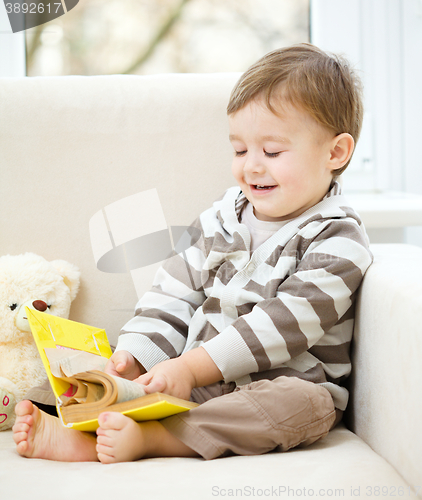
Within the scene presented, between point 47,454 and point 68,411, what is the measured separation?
0.21ft

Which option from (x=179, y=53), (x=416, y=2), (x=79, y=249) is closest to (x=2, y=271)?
(x=79, y=249)

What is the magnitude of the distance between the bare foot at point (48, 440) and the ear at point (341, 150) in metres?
0.57

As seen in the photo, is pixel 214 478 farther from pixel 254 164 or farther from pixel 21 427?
pixel 254 164

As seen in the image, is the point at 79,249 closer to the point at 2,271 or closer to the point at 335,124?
the point at 2,271

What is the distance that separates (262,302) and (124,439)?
0.28 meters

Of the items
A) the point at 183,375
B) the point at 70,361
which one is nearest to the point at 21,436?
the point at 70,361

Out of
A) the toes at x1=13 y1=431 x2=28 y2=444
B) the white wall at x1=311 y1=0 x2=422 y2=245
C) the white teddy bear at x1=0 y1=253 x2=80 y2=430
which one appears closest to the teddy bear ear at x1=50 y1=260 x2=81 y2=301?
the white teddy bear at x1=0 y1=253 x2=80 y2=430

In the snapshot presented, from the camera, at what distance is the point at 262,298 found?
787 millimetres

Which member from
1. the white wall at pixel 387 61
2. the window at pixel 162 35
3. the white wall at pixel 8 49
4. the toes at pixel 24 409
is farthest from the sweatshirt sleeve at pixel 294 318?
the white wall at pixel 8 49

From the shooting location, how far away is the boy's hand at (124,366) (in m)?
0.76

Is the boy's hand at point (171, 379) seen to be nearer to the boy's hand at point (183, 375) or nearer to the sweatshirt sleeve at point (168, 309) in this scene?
the boy's hand at point (183, 375)

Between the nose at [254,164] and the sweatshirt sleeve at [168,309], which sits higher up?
the nose at [254,164]

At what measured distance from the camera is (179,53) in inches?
62.6

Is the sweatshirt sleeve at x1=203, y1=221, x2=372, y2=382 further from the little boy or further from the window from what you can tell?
the window
